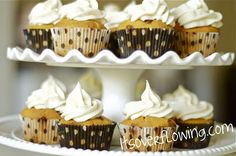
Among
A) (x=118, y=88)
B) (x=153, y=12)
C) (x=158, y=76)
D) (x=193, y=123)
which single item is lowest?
(x=158, y=76)

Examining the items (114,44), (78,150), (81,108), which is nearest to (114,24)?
(114,44)

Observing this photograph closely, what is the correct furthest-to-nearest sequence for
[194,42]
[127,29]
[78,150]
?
[194,42] → [127,29] → [78,150]

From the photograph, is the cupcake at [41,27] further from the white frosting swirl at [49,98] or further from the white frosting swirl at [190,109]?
the white frosting swirl at [190,109]

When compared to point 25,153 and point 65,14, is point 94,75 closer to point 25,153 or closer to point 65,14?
point 65,14

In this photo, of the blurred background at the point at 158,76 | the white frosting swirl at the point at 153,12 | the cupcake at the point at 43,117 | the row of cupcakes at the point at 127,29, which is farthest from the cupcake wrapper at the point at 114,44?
the blurred background at the point at 158,76

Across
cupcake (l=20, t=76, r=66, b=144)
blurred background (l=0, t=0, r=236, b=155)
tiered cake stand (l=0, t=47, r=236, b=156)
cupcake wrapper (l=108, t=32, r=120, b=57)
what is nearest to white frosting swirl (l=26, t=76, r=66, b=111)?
cupcake (l=20, t=76, r=66, b=144)

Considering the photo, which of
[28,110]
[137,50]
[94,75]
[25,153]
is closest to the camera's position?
[137,50]

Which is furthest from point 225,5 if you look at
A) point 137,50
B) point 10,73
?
point 137,50

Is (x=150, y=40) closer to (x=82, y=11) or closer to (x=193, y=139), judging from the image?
(x=82, y=11)
